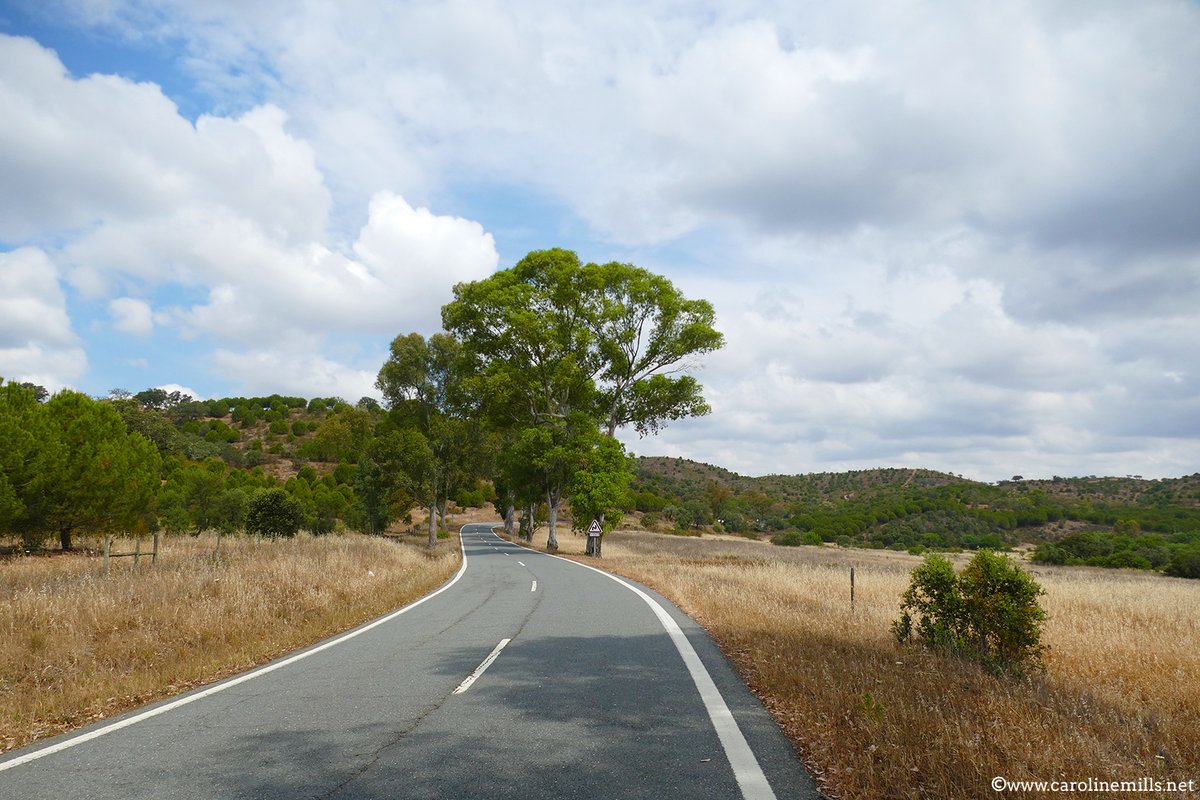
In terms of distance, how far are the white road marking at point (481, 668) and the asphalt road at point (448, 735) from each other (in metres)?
0.06

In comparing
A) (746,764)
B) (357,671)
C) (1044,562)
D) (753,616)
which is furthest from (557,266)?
(1044,562)

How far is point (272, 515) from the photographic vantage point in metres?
36.3

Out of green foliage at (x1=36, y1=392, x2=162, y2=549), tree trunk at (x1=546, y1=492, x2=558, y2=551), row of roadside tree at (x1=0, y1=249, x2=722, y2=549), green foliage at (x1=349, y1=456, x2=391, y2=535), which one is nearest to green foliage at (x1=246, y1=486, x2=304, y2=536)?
row of roadside tree at (x1=0, y1=249, x2=722, y2=549)

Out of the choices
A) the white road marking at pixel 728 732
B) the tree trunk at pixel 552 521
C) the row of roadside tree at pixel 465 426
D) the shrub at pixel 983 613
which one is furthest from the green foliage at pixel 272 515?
the shrub at pixel 983 613

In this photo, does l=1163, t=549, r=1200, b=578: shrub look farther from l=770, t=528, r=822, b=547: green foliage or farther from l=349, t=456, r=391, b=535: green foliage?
l=349, t=456, r=391, b=535: green foliage

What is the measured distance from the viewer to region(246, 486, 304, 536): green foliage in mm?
36125

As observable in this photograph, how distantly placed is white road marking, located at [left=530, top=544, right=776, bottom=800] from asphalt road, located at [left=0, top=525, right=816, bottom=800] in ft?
0.06

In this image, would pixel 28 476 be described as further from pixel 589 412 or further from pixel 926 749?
pixel 926 749

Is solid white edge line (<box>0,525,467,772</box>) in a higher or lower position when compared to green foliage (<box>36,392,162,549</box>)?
lower

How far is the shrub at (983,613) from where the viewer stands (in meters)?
7.80

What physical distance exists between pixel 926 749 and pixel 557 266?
3085 centimetres

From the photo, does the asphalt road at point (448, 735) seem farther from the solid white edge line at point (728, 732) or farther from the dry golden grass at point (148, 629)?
the dry golden grass at point (148, 629)

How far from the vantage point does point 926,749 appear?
14.0ft

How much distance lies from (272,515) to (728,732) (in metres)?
36.8
